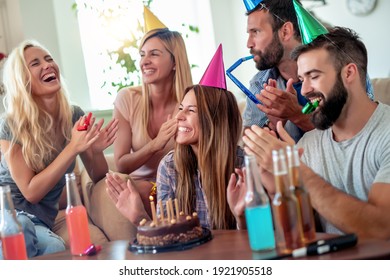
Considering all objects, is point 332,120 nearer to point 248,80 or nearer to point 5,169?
point 248,80

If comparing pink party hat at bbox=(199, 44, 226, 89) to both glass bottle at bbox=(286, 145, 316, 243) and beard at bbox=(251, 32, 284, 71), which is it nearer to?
beard at bbox=(251, 32, 284, 71)

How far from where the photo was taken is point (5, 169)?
6.33 ft

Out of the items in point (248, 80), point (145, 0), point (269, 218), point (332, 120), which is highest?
point (145, 0)

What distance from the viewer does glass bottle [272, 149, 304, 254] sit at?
41.4 inches

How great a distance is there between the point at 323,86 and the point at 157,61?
632 millimetres

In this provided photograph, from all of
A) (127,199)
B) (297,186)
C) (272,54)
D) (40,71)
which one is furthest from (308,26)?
(40,71)

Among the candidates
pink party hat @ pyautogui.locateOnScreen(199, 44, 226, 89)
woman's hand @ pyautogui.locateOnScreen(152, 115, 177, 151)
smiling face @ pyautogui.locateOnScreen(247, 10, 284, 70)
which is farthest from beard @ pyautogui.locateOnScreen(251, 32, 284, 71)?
woman's hand @ pyautogui.locateOnScreen(152, 115, 177, 151)

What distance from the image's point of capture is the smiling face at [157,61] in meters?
1.90

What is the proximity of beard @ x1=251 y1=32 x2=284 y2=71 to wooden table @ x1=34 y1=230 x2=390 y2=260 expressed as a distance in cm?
52

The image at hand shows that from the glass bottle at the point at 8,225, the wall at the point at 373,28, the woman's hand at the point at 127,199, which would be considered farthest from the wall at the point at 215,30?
the glass bottle at the point at 8,225

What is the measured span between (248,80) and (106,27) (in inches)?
19.1
